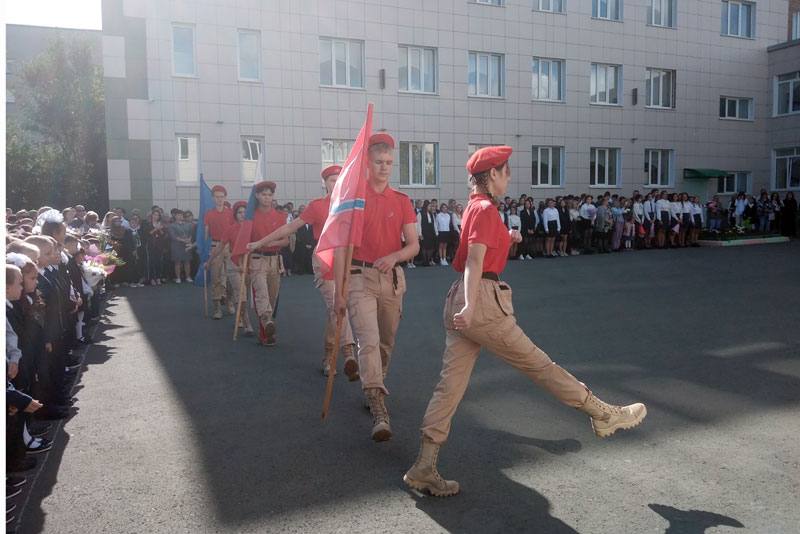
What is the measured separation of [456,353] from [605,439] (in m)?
1.52

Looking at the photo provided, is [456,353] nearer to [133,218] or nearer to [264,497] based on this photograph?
[264,497]

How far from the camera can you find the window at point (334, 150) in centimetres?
2317

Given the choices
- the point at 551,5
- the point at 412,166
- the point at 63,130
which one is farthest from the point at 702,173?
the point at 63,130

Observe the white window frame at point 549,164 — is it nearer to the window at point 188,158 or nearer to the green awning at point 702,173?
the green awning at point 702,173

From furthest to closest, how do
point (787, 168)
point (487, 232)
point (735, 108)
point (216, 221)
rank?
point (787, 168) < point (735, 108) < point (216, 221) < point (487, 232)

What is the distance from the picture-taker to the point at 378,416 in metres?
4.96

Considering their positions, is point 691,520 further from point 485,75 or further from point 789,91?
point 789,91

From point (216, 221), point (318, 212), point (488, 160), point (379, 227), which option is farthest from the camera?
point (216, 221)

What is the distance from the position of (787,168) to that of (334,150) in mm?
22343

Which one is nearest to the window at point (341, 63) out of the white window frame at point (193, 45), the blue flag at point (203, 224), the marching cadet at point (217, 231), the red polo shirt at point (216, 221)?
the white window frame at point (193, 45)

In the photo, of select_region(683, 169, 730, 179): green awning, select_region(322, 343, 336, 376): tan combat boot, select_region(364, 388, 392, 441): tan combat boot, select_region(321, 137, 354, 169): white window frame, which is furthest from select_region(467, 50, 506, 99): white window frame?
select_region(364, 388, 392, 441): tan combat boot

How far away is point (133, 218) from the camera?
18.0 m

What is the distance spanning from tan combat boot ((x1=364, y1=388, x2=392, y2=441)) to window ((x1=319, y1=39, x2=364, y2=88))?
1947 cm

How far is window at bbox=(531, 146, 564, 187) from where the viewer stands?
1058 inches
